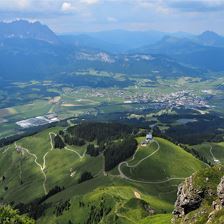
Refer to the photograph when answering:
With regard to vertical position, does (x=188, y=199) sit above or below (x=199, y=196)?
below

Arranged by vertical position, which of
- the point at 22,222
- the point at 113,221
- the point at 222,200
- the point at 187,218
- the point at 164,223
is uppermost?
the point at 222,200

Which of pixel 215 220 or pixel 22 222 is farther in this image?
pixel 22 222

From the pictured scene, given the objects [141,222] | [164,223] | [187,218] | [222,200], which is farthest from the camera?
[141,222]

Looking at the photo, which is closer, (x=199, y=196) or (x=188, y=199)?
(x=199, y=196)

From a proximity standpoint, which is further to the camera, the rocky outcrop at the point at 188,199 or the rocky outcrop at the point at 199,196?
the rocky outcrop at the point at 188,199

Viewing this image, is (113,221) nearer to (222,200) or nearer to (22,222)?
(22,222)

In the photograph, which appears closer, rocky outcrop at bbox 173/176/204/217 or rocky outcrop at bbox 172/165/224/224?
rocky outcrop at bbox 172/165/224/224

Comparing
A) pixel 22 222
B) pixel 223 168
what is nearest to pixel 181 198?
pixel 223 168

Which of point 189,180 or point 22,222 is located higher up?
point 189,180
